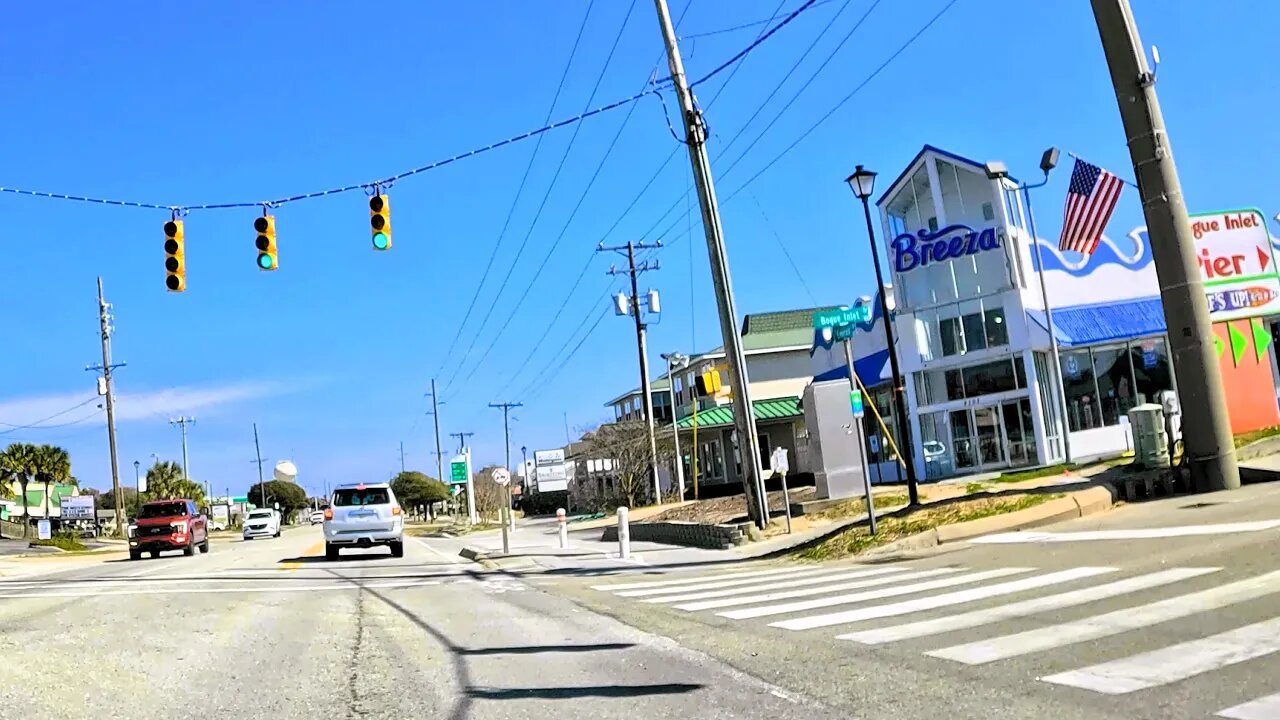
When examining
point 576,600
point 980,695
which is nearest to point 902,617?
point 980,695

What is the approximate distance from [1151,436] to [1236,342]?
12.9m

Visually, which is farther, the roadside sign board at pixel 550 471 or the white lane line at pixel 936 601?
the roadside sign board at pixel 550 471

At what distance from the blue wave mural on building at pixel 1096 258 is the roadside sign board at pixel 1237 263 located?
6.39ft

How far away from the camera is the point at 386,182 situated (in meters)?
19.3

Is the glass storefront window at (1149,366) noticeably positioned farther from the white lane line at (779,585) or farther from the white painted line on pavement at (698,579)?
the white lane line at (779,585)

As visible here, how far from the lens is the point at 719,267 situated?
21797 millimetres

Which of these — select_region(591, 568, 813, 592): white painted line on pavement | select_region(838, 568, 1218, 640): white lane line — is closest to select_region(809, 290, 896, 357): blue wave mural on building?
select_region(591, 568, 813, 592): white painted line on pavement

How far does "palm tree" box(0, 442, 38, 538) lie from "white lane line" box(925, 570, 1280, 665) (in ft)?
247

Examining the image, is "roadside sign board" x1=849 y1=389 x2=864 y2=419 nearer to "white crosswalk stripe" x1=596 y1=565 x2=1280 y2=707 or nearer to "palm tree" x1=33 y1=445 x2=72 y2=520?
"white crosswalk stripe" x1=596 y1=565 x2=1280 y2=707

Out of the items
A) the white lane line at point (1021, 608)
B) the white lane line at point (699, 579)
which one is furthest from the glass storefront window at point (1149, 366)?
the white lane line at point (1021, 608)

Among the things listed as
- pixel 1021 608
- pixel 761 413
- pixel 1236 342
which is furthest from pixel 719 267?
pixel 761 413

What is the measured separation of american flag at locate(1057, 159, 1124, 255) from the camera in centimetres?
2606

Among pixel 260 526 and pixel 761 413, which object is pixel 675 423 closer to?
pixel 761 413

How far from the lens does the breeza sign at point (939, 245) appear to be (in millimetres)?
30453
